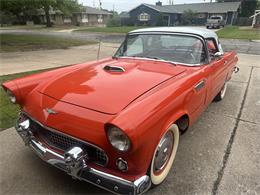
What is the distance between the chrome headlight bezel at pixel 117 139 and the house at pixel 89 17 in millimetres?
49034

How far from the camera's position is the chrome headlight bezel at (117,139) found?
2.00m

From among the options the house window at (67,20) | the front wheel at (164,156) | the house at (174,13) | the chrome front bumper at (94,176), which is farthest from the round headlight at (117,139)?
the house window at (67,20)

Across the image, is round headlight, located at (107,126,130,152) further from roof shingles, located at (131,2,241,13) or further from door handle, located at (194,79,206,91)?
roof shingles, located at (131,2,241,13)

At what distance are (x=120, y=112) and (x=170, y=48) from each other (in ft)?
5.95

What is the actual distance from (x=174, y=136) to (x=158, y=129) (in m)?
0.62

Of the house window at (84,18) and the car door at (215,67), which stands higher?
the car door at (215,67)

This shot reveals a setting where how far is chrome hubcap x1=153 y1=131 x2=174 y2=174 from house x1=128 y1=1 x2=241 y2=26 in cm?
4121

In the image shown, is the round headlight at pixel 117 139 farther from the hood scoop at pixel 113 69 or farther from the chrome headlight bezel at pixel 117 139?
the hood scoop at pixel 113 69

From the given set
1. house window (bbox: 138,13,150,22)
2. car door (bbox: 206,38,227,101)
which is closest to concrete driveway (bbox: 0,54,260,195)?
car door (bbox: 206,38,227,101)

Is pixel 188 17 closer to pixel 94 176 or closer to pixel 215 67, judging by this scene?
pixel 215 67

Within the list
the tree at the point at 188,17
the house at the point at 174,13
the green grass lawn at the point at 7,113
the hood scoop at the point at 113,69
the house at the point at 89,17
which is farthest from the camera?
the house at the point at 89,17

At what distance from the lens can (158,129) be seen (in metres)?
2.23

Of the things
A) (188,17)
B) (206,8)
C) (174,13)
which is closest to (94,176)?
(188,17)

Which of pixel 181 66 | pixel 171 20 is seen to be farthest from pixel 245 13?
pixel 181 66
